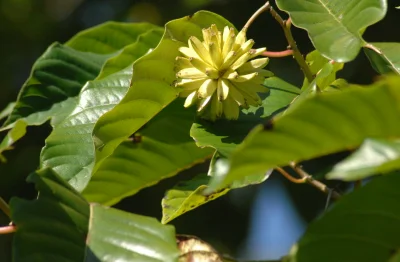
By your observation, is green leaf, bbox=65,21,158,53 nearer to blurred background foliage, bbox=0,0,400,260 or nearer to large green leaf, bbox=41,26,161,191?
large green leaf, bbox=41,26,161,191

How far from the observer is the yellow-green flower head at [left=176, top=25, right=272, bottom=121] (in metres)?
1.23

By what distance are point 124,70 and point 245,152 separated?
0.74m

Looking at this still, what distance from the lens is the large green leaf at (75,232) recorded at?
3.12ft

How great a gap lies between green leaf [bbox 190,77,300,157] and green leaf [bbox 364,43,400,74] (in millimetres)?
145

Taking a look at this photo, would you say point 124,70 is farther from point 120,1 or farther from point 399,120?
point 120,1

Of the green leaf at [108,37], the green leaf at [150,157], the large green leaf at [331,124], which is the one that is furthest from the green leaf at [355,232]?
the green leaf at [108,37]

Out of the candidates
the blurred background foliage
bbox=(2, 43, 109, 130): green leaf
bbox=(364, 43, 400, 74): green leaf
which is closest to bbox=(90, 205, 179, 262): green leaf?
bbox=(364, 43, 400, 74): green leaf

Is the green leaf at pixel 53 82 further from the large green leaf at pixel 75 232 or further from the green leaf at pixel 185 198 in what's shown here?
the large green leaf at pixel 75 232

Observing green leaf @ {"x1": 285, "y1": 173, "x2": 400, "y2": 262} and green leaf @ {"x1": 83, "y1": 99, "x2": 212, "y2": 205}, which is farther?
green leaf @ {"x1": 83, "y1": 99, "x2": 212, "y2": 205}

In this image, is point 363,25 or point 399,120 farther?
point 363,25

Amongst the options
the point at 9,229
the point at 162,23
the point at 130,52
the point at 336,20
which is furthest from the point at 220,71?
the point at 162,23

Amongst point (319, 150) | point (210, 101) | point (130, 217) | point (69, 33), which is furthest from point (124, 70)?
point (69, 33)

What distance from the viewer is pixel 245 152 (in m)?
0.68

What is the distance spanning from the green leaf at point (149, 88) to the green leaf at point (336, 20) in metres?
0.15
